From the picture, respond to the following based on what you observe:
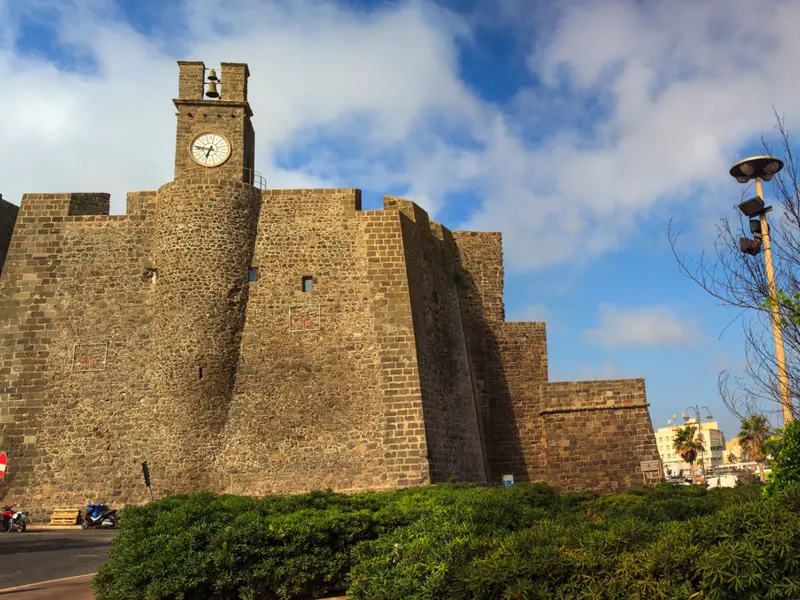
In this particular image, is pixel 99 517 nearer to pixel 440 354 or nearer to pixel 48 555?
pixel 48 555

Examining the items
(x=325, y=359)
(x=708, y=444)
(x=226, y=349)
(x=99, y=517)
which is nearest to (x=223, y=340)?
(x=226, y=349)

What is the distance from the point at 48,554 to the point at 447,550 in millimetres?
9965

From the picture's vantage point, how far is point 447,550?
5852 mm

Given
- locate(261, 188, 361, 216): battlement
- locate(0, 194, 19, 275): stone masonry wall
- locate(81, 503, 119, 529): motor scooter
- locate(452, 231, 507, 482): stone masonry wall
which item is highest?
locate(0, 194, 19, 275): stone masonry wall

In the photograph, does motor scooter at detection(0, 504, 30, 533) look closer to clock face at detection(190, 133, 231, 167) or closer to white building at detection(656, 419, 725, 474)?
clock face at detection(190, 133, 231, 167)

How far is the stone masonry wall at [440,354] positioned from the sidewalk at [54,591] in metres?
9.62

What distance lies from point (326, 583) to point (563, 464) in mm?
15793

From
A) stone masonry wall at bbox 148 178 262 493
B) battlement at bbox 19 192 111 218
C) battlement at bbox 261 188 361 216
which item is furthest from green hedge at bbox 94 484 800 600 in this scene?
battlement at bbox 19 192 111 218

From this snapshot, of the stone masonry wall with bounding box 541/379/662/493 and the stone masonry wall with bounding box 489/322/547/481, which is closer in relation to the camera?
the stone masonry wall with bounding box 541/379/662/493

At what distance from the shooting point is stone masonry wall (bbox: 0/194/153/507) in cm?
1823

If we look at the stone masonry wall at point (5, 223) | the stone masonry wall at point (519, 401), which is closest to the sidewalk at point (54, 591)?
the stone masonry wall at point (5, 223)

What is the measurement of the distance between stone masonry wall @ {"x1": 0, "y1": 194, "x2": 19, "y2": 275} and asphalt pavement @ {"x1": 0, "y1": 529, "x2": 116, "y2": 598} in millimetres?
9284

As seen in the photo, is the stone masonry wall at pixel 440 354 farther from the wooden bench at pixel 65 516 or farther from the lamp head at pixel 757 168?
the lamp head at pixel 757 168

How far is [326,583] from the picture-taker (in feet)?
27.6
